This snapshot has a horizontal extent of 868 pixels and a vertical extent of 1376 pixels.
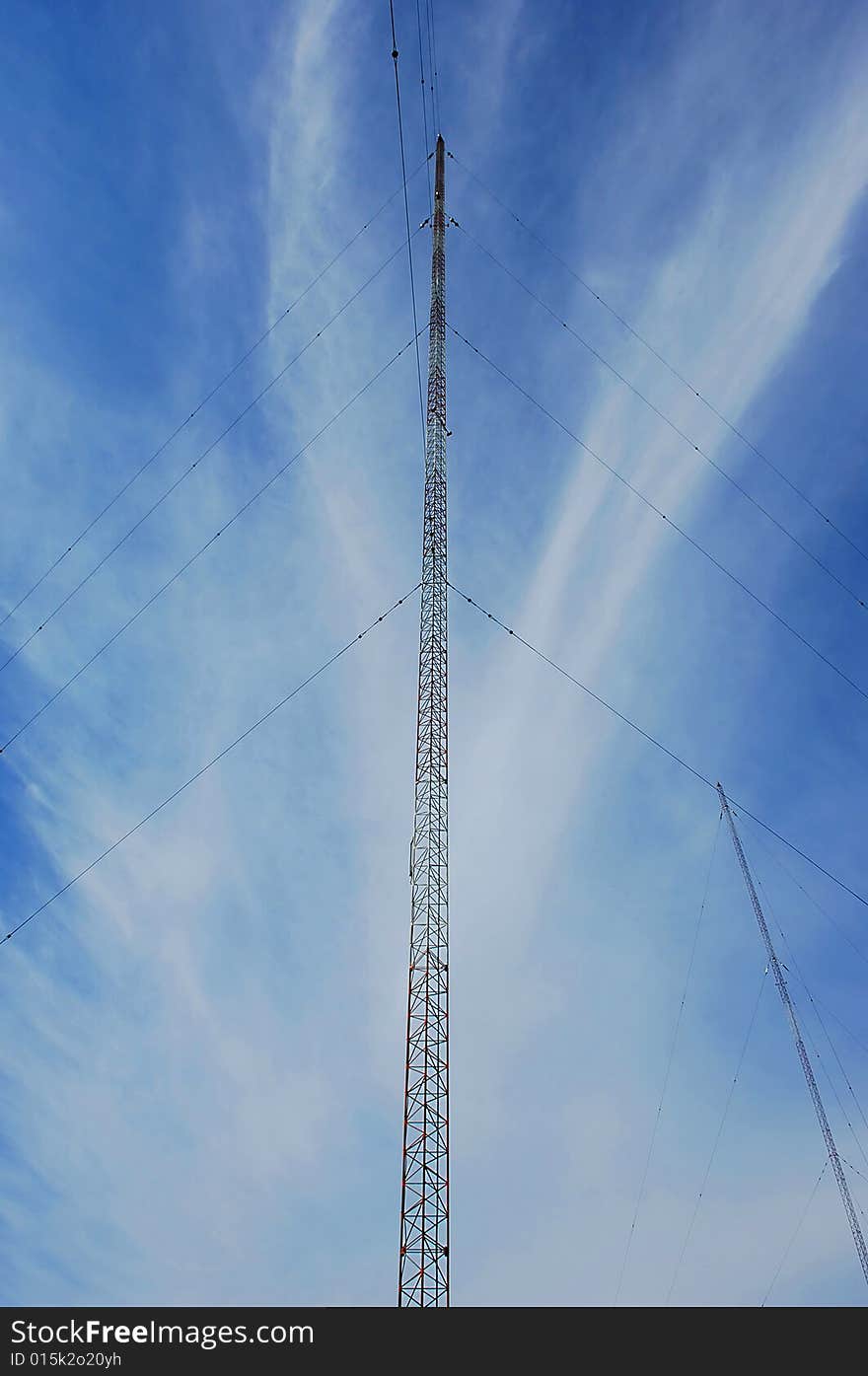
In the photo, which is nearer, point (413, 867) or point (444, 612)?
point (413, 867)

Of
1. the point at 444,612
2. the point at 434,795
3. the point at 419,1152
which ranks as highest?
the point at 444,612

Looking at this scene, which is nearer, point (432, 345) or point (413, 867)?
point (413, 867)

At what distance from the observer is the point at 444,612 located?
50.2 metres
